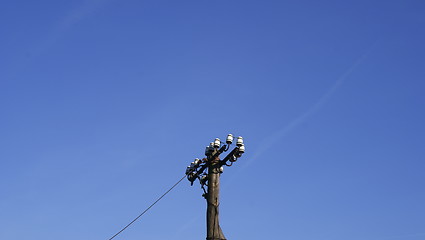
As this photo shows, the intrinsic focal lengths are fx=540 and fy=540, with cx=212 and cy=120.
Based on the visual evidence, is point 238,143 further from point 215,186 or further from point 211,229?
point 211,229

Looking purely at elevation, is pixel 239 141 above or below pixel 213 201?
above

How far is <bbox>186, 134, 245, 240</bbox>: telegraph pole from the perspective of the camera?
1328cm

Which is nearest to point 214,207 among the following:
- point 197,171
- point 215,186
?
point 215,186

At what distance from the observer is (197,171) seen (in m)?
14.7

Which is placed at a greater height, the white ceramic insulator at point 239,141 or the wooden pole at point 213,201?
the white ceramic insulator at point 239,141

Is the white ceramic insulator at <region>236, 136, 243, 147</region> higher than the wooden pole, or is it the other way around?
the white ceramic insulator at <region>236, 136, 243, 147</region>

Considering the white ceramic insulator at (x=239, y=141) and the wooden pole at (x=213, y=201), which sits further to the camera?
the white ceramic insulator at (x=239, y=141)

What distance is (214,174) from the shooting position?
14.0 m

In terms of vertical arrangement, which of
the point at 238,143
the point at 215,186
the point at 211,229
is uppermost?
the point at 238,143

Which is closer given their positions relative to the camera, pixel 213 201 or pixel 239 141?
pixel 213 201

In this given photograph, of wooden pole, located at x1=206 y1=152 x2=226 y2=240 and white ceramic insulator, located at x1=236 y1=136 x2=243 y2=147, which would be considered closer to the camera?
wooden pole, located at x1=206 y1=152 x2=226 y2=240

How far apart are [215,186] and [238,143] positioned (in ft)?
4.10

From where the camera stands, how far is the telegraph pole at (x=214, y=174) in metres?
13.3

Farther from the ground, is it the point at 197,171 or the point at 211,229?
the point at 197,171
